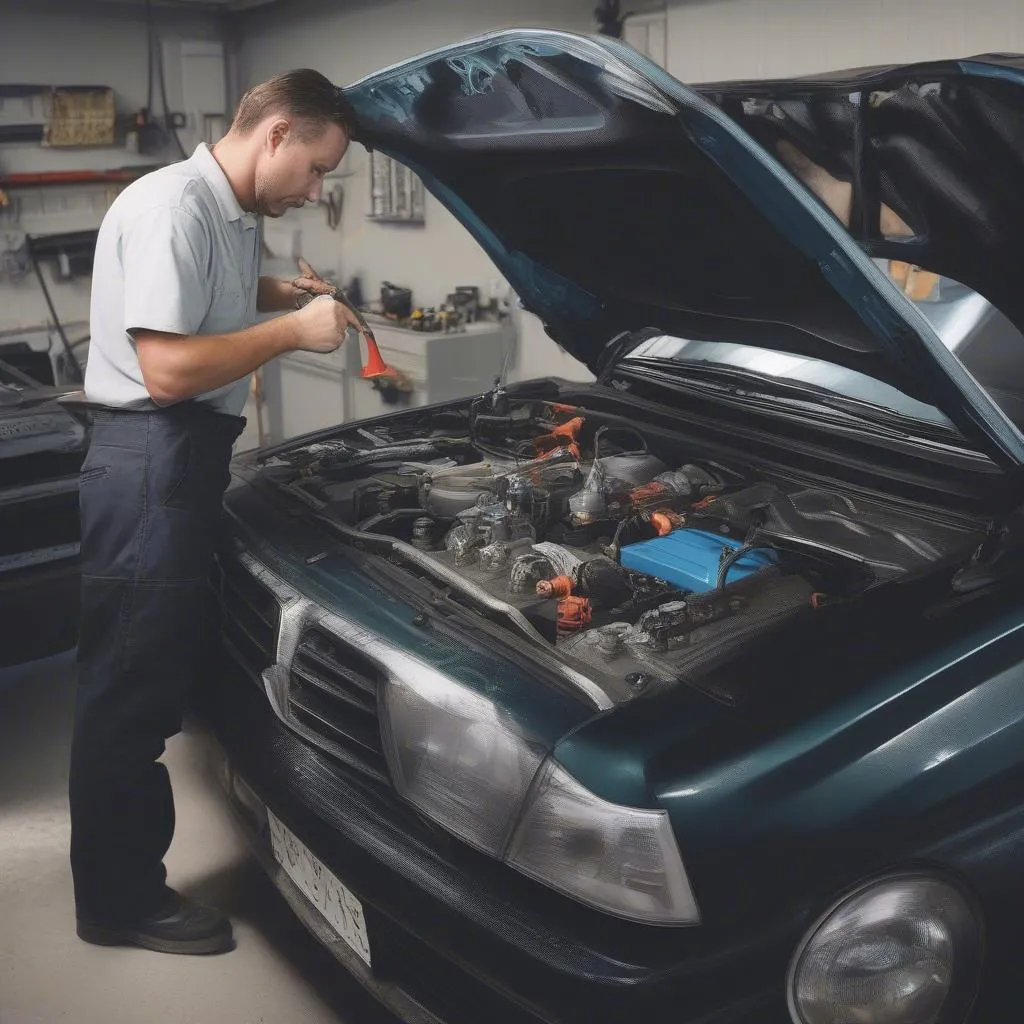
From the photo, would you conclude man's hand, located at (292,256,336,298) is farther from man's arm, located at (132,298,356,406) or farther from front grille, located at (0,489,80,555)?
front grille, located at (0,489,80,555)

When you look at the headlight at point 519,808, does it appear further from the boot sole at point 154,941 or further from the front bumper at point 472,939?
the boot sole at point 154,941

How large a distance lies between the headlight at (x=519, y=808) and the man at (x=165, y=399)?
546 millimetres

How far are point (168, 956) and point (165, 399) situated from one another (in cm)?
103

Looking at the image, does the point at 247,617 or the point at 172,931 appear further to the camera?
the point at 172,931

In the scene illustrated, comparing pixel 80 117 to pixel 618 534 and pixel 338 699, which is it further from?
pixel 338 699

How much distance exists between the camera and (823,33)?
133 inches

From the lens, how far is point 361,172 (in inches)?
220

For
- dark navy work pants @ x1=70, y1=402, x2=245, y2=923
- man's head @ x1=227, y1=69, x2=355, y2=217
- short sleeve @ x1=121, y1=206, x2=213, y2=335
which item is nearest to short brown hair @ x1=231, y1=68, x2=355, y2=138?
man's head @ x1=227, y1=69, x2=355, y2=217

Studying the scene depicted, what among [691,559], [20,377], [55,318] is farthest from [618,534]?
[55,318]

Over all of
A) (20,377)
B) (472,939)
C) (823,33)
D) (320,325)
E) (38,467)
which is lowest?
(472,939)

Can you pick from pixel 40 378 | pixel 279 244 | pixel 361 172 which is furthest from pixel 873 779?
pixel 279 244

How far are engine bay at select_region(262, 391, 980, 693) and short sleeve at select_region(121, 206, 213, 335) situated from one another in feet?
1.47

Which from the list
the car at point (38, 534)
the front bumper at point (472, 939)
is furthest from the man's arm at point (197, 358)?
the car at point (38, 534)

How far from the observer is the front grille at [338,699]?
148 centimetres
